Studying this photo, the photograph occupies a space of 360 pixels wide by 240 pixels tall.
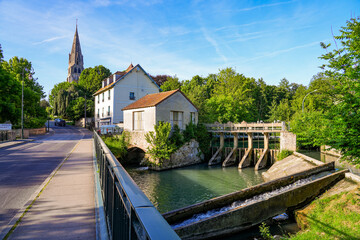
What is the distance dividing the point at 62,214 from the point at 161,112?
20.1m

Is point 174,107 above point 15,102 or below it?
below

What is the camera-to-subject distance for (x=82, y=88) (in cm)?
6712

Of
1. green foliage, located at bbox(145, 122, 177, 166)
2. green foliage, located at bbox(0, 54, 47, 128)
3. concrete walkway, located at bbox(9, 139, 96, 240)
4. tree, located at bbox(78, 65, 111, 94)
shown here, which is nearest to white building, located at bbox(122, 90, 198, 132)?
green foliage, located at bbox(145, 122, 177, 166)

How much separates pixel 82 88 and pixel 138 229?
237ft

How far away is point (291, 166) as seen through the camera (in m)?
19.9

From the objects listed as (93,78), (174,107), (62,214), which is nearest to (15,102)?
(174,107)

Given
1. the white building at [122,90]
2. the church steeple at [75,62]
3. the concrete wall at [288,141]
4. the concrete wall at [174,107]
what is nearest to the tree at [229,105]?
the concrete wall at [174,107]

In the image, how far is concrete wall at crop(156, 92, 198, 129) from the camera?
2456 cm

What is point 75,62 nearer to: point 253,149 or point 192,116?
point 192,116

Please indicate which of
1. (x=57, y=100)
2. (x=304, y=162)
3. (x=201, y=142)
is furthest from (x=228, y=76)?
(x=57, y=100)

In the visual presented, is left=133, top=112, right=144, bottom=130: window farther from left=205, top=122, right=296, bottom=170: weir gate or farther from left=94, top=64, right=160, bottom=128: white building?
left=94, top=64, right=160, bottom=128: white building

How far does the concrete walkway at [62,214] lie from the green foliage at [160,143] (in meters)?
15.9

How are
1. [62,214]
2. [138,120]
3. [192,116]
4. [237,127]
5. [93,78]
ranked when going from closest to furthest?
[62,214] → [138,120] → [192,116] → [237,127] → [93,78]

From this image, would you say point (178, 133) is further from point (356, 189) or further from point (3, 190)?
point (3, 190)
